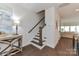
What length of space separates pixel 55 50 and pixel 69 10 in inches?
28.7

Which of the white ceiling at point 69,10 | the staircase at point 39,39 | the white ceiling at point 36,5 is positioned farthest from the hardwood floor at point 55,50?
the white ceiling at point 36,5

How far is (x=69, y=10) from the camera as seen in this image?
80.1 inches

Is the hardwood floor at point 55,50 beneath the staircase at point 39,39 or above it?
beneath

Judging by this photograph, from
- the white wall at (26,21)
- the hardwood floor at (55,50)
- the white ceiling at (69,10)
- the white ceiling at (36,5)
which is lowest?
the hardwood floor at (55,50)

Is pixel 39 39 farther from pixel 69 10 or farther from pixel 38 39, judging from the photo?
pixel 69 10

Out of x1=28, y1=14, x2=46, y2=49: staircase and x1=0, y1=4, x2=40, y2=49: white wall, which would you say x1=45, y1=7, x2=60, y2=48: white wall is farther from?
x1=0, y1=4, x2=40, y2=49: white wall

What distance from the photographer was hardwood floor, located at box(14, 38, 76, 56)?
1994 mm

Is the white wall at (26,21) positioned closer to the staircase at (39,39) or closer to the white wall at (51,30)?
the staircase at (39,39)

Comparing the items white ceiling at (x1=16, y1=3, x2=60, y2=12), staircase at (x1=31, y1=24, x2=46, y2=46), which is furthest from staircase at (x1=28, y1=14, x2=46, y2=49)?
white ceiling at (x1=16, y1=3, x2=60, y2=12)

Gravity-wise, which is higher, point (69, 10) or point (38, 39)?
point (69, 10)

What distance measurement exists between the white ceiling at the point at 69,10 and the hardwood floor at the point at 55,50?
45 cm

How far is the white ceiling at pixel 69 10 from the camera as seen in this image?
1.99 m

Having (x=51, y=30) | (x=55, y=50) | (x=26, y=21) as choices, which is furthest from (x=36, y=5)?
(x=55, y=50)

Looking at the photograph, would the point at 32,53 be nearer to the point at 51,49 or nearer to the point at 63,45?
the point at 51,49
